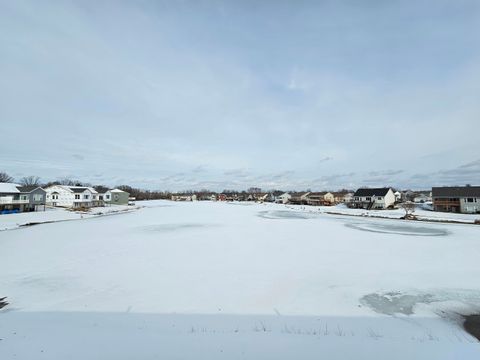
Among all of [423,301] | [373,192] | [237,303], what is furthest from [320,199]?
[237,303]

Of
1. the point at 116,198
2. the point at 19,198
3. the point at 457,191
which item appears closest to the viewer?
the point at 19,198

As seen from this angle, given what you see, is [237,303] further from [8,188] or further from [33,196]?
[33,196]

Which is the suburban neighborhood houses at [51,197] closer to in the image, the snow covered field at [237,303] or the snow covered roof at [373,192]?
the snow covered field at [237,303]

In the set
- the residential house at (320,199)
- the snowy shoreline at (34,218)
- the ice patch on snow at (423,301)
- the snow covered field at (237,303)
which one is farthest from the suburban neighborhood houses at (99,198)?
the ice patch on snow at (423,301)

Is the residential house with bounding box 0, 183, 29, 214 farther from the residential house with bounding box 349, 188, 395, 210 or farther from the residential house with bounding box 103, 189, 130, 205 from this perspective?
the residential house with bounding box 349, 188, 395, 210

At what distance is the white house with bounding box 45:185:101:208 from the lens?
174 feet

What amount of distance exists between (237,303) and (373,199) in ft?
196

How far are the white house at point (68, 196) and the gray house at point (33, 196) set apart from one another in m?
7.06

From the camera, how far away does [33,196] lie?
44031mm

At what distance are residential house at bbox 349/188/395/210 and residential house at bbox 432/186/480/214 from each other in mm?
9638

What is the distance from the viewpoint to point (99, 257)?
12266 millimetres

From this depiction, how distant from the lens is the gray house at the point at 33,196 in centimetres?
4303

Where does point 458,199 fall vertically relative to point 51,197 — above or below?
below

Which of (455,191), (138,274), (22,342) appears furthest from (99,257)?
(455,191)
